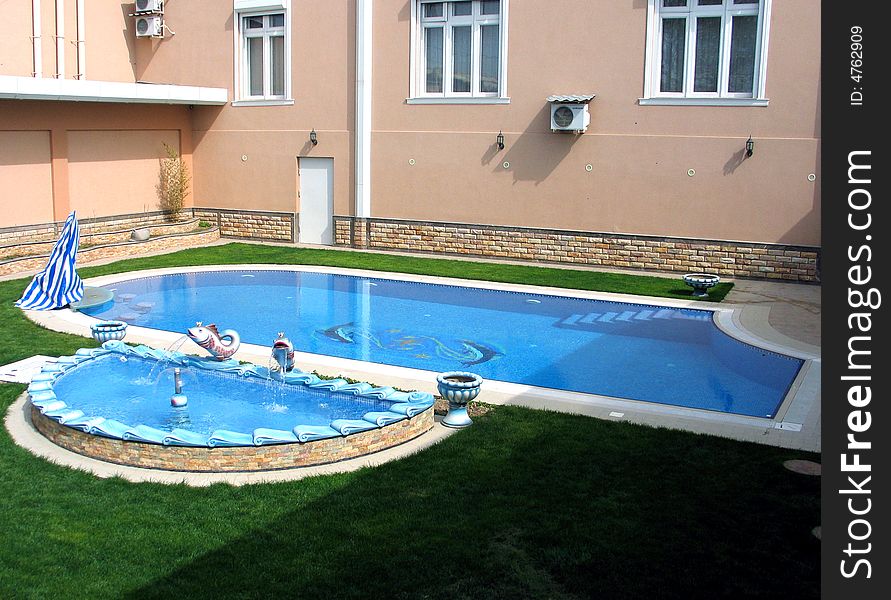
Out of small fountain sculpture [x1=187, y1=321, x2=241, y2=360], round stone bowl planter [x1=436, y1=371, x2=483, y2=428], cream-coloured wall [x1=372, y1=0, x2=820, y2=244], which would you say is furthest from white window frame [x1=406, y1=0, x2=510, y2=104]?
round stone bowl planter [x1=436, y1=371, x2=483, y2=428]

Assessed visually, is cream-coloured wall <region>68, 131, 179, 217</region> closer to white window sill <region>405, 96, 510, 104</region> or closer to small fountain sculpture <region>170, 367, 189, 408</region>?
white window sill <region>405, 96, 510, 104</region>

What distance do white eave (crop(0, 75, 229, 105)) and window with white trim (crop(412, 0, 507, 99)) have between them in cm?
566

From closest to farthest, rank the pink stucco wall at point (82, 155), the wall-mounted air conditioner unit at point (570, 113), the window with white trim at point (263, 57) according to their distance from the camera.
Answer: the wall-mounted air conditioner unit at point (570, 113) < the pink stucco wall at point (82, 155) < the window with white trim at point (263, 57)

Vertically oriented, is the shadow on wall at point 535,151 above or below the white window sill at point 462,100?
below

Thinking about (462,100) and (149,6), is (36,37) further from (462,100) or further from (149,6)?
(462,100)

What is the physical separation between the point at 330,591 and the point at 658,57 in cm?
1597

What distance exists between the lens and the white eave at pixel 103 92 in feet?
62.4

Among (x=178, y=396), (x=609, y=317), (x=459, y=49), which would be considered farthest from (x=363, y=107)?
(x=178, y=396)

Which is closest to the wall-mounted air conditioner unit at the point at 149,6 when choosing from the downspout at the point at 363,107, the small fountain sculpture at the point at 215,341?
the downspout at the point at 363,107

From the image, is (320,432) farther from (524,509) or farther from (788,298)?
(788,298)

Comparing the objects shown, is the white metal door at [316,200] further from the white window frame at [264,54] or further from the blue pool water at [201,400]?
the blue pool water at [201,400]

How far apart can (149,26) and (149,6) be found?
21.0 inches

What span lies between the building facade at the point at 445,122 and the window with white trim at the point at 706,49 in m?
0.04
